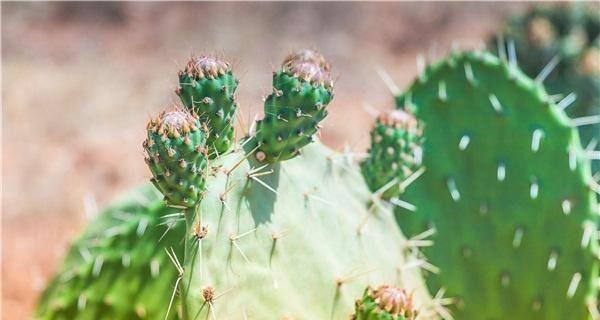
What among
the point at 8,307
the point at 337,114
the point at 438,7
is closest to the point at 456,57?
the point at 8,307

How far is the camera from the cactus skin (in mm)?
1854

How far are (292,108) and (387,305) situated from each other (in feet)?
0.97

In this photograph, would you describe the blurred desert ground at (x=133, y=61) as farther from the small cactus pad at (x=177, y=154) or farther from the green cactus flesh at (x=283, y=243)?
the small cactus pad at (x=177, y=154)

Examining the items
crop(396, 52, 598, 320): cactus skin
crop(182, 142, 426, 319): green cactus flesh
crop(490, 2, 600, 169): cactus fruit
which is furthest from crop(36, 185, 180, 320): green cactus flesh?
crop(490, 2, 600, 169): cactus fruit

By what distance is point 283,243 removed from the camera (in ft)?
4.30

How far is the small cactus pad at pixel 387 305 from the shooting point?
3.96 feet

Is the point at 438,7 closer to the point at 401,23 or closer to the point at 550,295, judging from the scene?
the point at 401,23

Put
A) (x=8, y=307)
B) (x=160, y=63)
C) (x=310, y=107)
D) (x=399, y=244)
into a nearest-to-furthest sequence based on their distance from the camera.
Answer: (x=310, y=107)
(x=399, y=244)
(x=8, y=307)
(x=160, y=63)

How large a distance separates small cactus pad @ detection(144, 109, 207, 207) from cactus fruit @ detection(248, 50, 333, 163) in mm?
158

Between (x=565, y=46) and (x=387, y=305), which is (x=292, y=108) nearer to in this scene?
(x=387, y=305)

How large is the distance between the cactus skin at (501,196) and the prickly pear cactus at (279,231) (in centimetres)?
42

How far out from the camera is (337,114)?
5188mm

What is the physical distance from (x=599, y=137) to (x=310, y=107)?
247cm

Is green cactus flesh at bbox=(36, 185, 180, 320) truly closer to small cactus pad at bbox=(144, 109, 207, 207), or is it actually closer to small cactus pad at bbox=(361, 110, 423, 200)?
small cactus pad at bbox=(361, 110, 423, 200)
